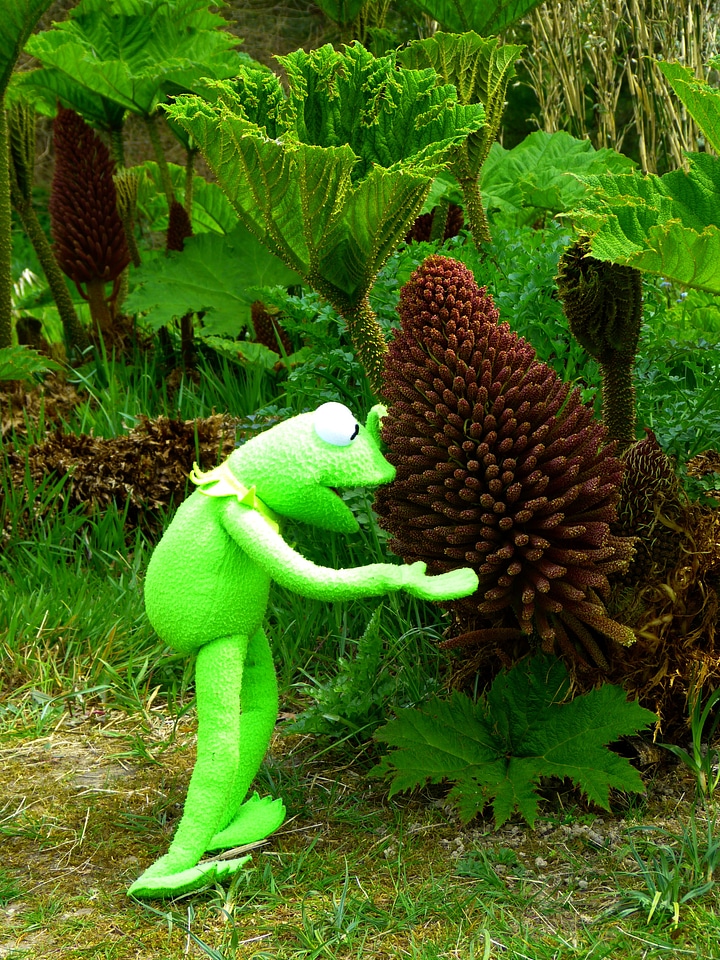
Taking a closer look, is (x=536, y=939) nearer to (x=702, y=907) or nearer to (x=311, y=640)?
(x=702, y=907)

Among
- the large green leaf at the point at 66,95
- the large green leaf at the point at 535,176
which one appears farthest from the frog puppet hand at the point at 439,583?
the large green leaf at the point at 66,95

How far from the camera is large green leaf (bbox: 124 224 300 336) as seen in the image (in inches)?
136

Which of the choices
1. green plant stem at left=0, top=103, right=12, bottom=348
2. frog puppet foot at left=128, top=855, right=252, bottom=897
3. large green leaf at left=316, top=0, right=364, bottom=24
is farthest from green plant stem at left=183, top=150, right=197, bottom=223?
frog puppet foot at left=128, top=855, right=252, bottom=897

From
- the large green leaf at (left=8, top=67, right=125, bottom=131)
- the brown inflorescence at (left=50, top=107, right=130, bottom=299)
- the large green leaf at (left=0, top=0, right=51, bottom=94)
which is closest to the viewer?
the large green leaf at (left=0, top=0, right=51, bottom=94)

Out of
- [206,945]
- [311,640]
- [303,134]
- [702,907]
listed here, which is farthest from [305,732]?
[303,134]

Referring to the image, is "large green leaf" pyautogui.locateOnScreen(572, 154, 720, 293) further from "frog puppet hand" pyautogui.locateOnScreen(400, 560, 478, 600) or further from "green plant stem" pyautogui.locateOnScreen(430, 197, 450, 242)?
"green plant stem" pyautogui.locateOnScreen(430, 197, 450, 242)

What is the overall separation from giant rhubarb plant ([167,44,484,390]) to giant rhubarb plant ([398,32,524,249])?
411mm

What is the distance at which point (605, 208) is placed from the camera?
5.18 ft

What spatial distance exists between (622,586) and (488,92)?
1479 millimetres

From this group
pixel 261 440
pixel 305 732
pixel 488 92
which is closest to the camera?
pixel 261 440

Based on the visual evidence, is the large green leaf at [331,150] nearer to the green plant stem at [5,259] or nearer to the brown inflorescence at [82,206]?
the green plant stem at [5,259]

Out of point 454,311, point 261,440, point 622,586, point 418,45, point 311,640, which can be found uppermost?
point 418,45

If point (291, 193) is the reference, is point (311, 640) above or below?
below

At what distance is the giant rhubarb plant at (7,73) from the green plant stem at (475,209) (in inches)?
55.6
